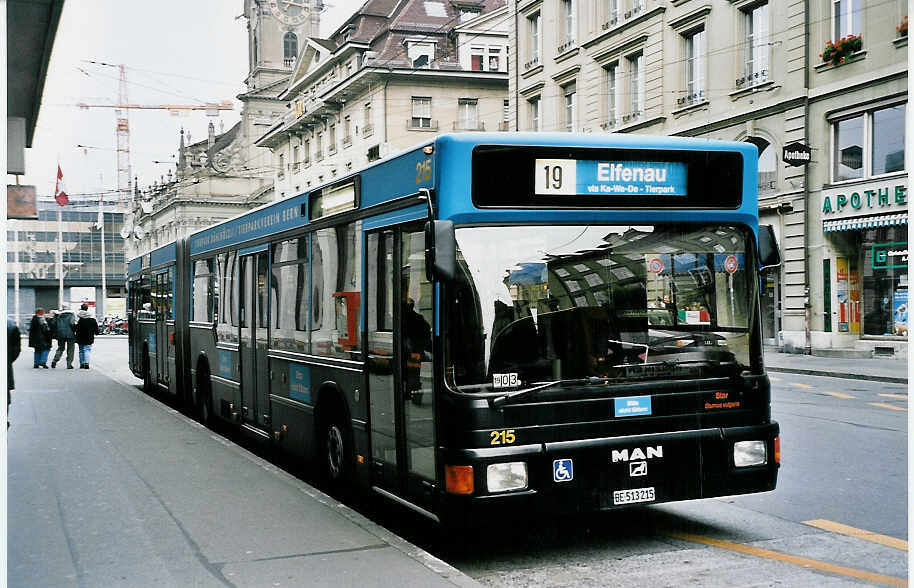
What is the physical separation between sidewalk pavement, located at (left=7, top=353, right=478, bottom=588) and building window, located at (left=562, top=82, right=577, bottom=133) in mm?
29616

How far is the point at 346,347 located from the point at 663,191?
2.84 m

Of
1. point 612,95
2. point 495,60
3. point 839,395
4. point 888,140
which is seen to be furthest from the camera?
point 495,60

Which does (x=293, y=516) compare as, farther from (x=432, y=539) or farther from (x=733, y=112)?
(x=733, y=112)

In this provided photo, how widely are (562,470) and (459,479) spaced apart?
0.63m

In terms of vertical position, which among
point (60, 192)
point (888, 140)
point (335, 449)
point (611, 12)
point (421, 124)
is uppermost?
point (611, 12)

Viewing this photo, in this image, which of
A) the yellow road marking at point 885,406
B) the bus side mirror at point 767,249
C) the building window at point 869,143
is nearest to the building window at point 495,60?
the building window at point 869,143

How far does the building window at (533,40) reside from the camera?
42.3 m

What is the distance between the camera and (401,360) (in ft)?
22.8

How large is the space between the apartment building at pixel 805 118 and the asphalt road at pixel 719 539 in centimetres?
1795

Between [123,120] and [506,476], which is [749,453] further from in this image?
[123,120]

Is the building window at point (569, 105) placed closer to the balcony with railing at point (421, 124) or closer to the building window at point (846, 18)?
the building window at point (846, 18)

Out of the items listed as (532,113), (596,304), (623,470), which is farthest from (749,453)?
(532,113)

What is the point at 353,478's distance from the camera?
A: 319 inches

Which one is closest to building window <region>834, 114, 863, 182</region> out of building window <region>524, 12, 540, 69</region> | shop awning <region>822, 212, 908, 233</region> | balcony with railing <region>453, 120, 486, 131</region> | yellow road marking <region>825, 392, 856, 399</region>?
shop awning <region>822, 212, 908, 233</region>
